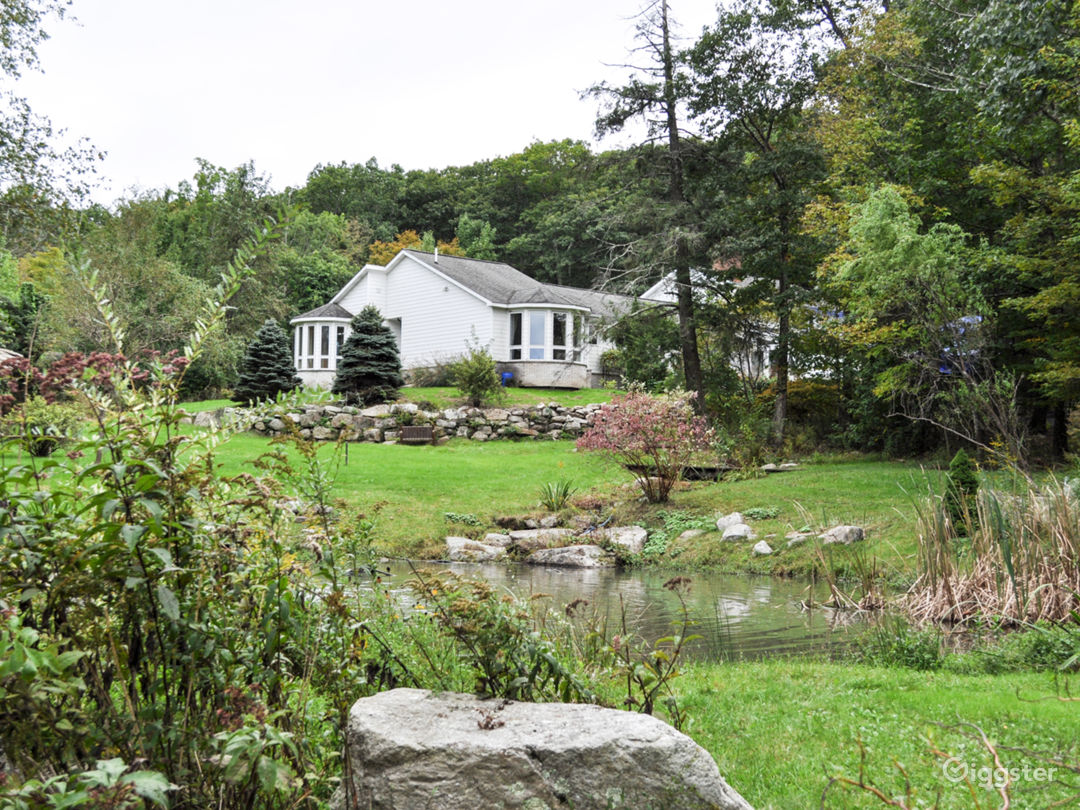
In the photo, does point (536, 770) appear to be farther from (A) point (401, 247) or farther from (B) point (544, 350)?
(A) point (401, 247)

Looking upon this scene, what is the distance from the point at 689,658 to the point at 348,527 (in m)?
4.44

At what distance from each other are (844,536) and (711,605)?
136 inches

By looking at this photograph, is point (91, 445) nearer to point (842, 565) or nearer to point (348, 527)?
point (348, 527)

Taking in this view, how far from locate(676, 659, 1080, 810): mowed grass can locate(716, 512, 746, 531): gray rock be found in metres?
8.12

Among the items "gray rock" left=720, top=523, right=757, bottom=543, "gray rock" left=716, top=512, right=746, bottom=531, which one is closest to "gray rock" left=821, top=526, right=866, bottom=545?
"gray rock" left=720, top=523, right=757, bottom=543

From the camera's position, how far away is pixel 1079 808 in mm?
3230

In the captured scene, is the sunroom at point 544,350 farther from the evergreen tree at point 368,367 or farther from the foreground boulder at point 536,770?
the foreground boulder at point 536,770

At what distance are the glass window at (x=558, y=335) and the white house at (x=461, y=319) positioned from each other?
0.12ft

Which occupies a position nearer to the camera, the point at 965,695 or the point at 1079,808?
the point at 1079,808

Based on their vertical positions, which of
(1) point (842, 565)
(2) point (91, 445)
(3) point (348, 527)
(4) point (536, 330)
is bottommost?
(1) point (842, 565)

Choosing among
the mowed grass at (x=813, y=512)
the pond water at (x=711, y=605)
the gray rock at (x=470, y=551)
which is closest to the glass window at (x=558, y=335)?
the mowed grass at (x=813, y=512)

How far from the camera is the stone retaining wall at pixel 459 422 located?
24578mm

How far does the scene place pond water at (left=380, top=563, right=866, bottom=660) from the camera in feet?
25.2

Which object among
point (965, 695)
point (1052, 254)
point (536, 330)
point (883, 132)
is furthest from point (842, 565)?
point (536, 330)
